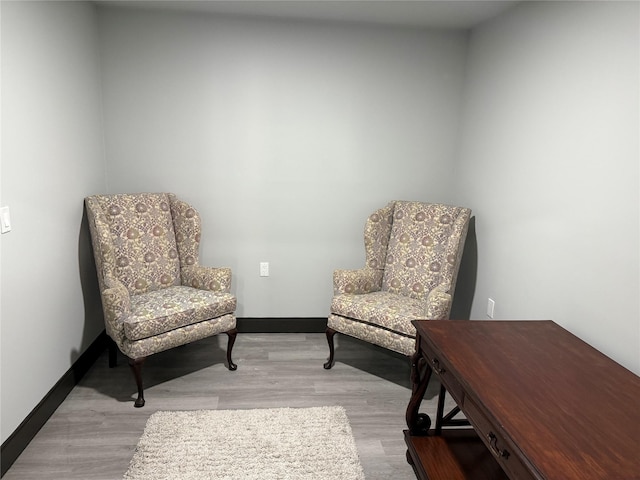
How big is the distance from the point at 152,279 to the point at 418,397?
1.87 meters

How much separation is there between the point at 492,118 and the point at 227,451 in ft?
8.20

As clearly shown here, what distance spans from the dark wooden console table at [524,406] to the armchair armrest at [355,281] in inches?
38.6

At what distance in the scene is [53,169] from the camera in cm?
237

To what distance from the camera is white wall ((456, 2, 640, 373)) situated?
1.73m

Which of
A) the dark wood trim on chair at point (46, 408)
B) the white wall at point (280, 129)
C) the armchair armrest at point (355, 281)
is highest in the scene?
the white wall at point (280, 129)

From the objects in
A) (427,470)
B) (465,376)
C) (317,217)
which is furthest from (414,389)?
(317,217)

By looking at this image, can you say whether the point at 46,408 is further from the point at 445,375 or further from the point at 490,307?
the point at 490,307

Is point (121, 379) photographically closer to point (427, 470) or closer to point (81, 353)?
point (81, 353)

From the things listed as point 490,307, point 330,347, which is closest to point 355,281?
point 330,347

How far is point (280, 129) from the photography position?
322 centimetres

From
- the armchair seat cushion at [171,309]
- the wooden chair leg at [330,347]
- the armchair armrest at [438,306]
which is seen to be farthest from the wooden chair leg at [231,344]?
the armchair armrest at [438,306]

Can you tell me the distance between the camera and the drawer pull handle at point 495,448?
49.1 inches

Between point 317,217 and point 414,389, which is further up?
point 317,217

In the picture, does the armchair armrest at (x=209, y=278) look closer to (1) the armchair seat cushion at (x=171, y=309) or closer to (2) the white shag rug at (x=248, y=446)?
(1) the armchair seat cushion at (x=171, y=309)
